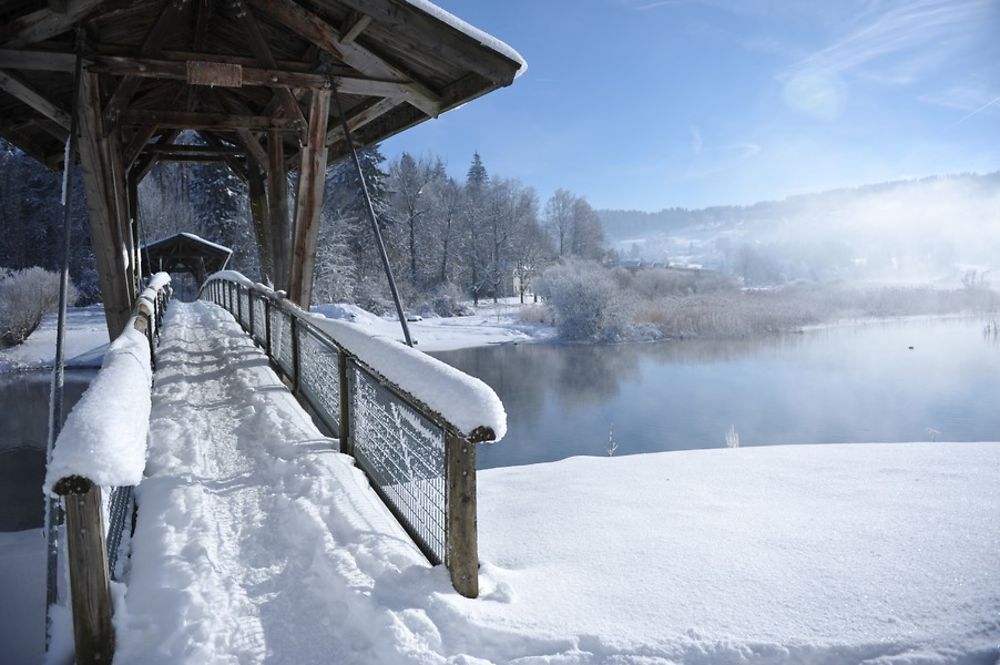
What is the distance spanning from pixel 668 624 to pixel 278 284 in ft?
22.0

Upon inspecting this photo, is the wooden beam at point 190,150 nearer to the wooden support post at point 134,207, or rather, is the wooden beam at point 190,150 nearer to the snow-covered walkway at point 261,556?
the wooden support post at point 134,207

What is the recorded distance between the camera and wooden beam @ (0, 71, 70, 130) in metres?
5.38

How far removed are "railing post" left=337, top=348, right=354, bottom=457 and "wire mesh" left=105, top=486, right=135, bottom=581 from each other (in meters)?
1.32

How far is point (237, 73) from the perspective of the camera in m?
5.58

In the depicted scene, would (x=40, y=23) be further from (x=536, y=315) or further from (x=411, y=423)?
(x=536, y=315)

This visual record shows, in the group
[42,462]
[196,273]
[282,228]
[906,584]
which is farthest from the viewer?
[196,273]

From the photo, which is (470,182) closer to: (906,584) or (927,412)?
(927,412)

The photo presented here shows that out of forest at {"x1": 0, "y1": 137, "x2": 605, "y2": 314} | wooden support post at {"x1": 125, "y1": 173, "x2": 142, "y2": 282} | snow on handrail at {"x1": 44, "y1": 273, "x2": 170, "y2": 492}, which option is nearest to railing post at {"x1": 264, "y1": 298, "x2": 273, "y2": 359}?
wooden support post at {"x1": 125, "y1": 173, "x2": 142, "y2": 282}

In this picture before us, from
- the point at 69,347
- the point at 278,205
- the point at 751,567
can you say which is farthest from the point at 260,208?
the point at 69,347

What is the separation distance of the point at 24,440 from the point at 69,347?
1239 centimetres

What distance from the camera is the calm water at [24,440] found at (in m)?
11.2

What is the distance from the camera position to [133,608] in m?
2.41

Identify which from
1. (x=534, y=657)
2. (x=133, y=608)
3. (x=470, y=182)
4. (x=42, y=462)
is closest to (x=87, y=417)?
(x=133, y=608)

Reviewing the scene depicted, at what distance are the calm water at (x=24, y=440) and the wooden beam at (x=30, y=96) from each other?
24.5ft
